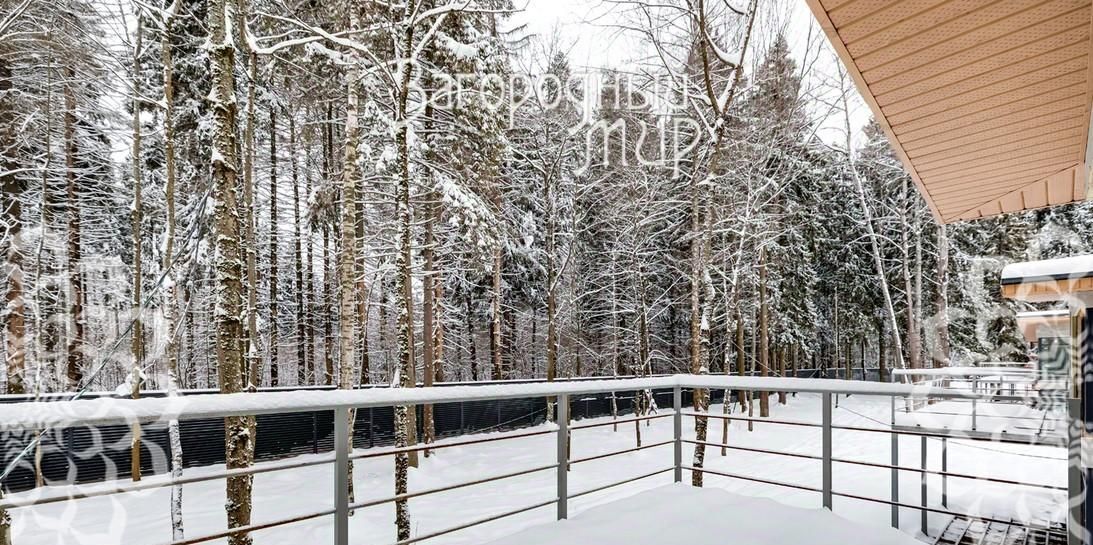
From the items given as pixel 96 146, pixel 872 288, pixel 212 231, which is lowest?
pixel 872 288

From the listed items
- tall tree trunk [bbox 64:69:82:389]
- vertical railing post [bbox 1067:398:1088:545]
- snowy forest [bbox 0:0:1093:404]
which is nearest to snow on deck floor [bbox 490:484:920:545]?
vertical railing post [bbox 1067:398:1088:545]

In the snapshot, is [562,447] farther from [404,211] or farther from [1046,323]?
[1046,323]

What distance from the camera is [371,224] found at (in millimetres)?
13305

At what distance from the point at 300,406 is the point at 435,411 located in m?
10.0

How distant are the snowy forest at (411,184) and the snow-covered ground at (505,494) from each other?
1.09 m

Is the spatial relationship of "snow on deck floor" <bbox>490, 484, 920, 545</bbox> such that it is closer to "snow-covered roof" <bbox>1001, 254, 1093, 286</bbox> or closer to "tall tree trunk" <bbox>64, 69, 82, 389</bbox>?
"snow-covered roof" <bbox>1001, 254, 1093, 286</bbox>

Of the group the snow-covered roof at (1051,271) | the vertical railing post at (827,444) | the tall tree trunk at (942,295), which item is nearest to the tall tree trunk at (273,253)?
the vertical railing post at (827,444)

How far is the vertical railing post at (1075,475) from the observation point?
221 centimetres

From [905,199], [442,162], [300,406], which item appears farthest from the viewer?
[905,199]

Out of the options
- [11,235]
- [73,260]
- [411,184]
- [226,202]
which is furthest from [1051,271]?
[73,260]

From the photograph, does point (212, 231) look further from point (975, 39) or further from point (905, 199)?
point (905, 199)

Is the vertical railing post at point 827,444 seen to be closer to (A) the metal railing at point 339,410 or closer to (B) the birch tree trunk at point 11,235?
(A) the metal railing at point 339,410

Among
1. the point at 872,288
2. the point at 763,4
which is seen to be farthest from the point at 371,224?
the point at 872,288

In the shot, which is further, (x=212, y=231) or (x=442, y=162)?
(x=442, y=162)
